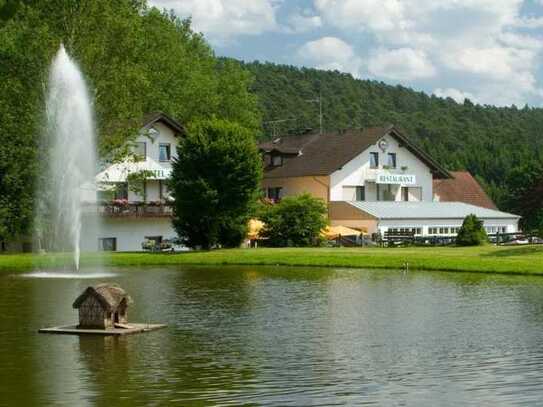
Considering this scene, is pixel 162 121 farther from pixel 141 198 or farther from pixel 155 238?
pixel 155 238

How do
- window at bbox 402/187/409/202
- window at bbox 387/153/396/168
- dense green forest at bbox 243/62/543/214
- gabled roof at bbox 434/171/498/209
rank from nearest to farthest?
window at bbox 387/153/396/168 → window at bbox 402/187/409/202 → gabled roof at bbox 434/171/498/209 → dense green forest at bbox 243/62/543/214

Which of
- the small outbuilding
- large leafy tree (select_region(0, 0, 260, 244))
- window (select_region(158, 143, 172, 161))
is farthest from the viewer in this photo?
window (select_region(158, 143, 172, 161))

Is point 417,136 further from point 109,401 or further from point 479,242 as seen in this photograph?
point 109,401

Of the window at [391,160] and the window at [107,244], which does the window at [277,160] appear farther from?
the window at [107,244]

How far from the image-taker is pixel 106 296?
23.8 meters

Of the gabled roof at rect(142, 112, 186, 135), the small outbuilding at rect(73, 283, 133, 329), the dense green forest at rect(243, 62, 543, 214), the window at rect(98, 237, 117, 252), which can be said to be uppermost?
the dense green forest at rect(243, 62, 543, 214)

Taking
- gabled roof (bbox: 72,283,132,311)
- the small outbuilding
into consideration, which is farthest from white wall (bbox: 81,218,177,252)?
gabled roof (bbox: 72,283,132,311)

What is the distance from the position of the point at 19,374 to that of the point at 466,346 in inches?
381

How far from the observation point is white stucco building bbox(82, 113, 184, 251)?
70.5 m

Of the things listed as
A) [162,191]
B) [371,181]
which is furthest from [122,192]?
[371,181]

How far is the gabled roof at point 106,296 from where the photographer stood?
77.9ft

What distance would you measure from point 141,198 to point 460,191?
3672 centimetres

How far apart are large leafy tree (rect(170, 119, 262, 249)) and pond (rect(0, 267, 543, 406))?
25580mm

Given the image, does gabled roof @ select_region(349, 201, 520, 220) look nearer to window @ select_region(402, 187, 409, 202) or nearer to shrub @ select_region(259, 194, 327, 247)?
window @ select_region(402, 187, 409, 202)
